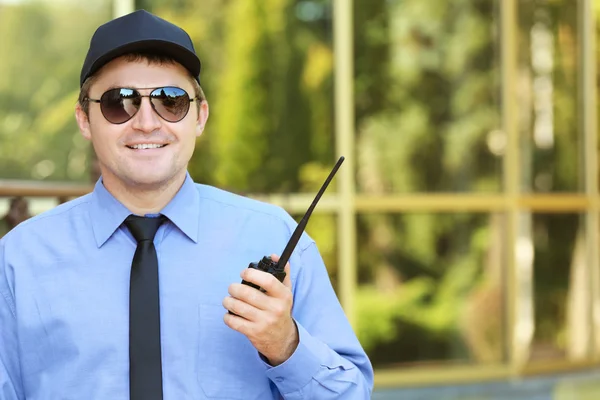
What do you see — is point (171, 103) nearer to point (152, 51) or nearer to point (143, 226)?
point (152, 51)

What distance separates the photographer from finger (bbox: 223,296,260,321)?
192 cm

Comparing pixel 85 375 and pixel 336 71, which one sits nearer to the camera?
pixel 85 375

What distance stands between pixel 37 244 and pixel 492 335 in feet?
20.1

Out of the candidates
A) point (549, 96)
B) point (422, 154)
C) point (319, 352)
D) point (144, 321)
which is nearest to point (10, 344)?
point (144, 321)

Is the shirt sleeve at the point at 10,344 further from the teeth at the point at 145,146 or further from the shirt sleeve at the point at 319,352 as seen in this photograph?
the shirt sleeve at the point at 319,352

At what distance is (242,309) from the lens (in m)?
1.92

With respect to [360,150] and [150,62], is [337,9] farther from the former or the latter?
[150,62]

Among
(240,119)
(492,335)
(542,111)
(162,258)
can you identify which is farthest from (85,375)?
(542,111)

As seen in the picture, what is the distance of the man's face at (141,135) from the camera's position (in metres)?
2.15

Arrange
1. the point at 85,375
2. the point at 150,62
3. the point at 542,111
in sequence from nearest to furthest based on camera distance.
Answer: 1. the point at 85,375
2. the point at 150,62
3. the point at 542,111

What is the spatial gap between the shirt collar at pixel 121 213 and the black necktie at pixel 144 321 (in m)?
0.05

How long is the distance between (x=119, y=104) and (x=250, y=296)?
56 centimetres

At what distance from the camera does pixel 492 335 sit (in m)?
7.79

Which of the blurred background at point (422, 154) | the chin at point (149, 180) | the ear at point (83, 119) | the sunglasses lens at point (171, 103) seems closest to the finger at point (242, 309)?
the chin at point (149, 180)
